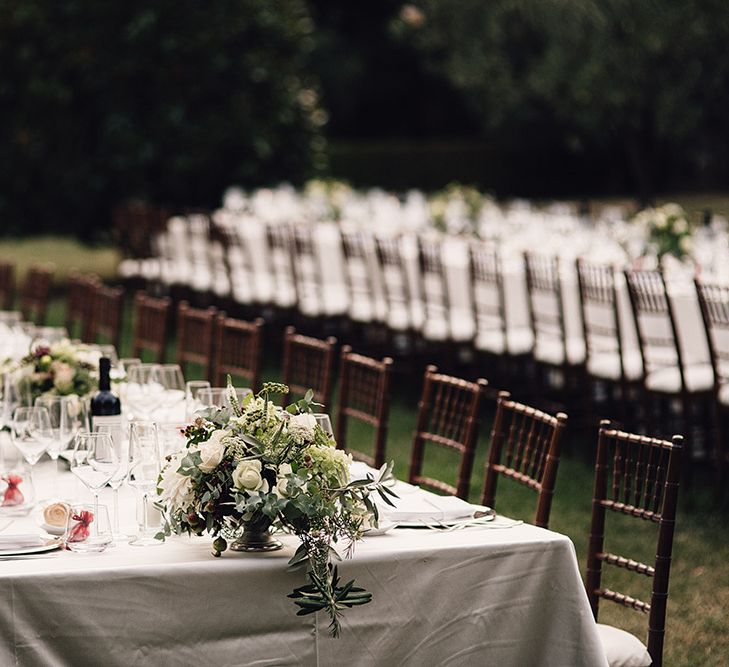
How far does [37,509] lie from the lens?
12.7 feet

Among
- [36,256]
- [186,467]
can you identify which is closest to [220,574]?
[186,467]

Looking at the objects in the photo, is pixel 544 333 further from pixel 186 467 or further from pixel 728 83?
pixel 728 83

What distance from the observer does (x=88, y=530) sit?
347 cm

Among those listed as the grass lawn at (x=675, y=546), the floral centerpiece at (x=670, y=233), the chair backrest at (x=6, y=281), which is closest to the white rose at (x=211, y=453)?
the grass lawn at (x=675, y=546)

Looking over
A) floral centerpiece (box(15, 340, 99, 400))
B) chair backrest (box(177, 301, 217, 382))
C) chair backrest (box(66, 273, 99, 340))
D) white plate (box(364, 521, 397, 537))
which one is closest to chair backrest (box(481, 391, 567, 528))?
white plate (box(364, 521, 397, 537))

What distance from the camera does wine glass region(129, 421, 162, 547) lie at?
3586 mm

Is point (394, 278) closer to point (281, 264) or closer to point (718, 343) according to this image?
point (281, 264)

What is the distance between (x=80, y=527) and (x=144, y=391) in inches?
60.6

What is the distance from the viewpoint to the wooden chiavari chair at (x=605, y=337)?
802 centimetres

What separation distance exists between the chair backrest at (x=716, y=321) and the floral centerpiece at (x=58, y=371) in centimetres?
329

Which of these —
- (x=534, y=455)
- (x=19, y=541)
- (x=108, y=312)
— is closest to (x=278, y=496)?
(x=19, y=541)

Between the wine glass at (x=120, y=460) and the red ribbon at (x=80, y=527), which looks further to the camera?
the wine glass at (x=120, y=460)

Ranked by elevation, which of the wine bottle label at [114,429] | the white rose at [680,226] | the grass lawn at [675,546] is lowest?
the grass lawn at [675,546]

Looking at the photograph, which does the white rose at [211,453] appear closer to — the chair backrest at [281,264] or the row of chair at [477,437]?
the row of chair at [477,437]
